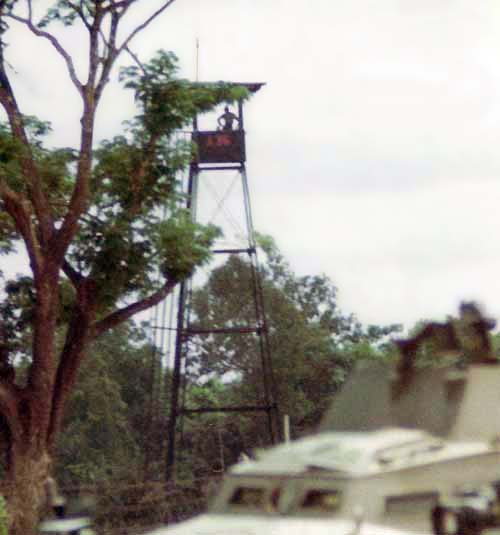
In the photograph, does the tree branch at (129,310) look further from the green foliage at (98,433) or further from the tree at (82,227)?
the green foliage at (98,433)

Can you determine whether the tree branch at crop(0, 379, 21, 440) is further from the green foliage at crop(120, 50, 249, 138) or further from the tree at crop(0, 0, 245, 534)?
the green foliage at crop(120, 50, 249, 138)

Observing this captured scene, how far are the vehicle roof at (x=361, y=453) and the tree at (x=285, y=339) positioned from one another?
34.8 m

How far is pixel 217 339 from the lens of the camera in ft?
167

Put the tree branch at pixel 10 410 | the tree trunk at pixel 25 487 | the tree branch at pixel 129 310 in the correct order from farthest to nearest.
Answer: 1. the tree branch at pixel 129 310
2. the tree branch at pixel 10 410
3. the tree trunk at pixel 25 487

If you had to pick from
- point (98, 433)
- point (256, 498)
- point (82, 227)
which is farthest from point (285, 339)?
point (256, 498)

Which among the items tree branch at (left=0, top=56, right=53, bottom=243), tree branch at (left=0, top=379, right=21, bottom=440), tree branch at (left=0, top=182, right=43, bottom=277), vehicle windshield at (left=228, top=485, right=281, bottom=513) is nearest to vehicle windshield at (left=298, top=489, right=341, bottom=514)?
vehicle windshield at (left=228, top=485, right=281, bottom=513)

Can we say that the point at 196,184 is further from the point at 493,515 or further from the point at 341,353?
the point at 493,515

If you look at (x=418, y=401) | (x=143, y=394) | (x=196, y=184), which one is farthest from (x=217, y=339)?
(x=418, y=401)

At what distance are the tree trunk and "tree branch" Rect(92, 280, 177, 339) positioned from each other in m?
2.63

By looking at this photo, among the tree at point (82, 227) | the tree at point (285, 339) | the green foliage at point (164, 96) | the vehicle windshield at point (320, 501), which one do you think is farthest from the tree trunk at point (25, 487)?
the tree at point (285, 339)

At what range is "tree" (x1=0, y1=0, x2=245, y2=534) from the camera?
2022cm

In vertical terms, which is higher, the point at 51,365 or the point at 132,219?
the point at 132,219

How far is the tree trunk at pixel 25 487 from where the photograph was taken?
750 inches

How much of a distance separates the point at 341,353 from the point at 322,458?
3867 centimetres
